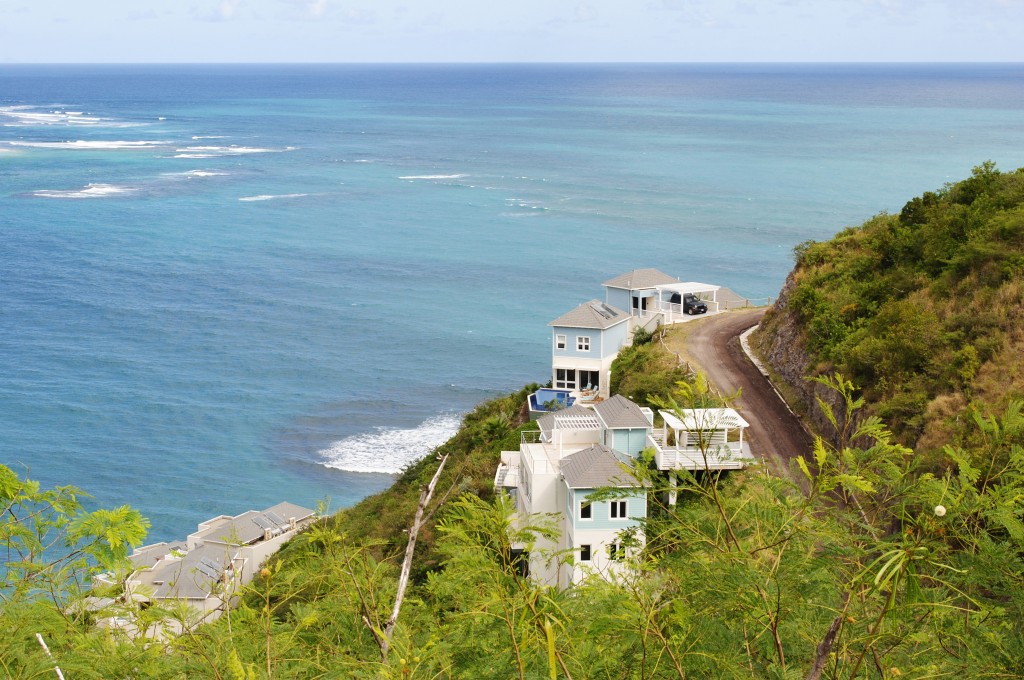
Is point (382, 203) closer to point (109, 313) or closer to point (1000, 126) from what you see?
point (109, 313)

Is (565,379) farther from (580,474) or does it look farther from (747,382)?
(580,474)

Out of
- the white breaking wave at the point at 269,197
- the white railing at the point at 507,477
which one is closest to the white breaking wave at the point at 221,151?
the white breaking wave at the point at 269,197

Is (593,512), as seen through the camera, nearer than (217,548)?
Yes

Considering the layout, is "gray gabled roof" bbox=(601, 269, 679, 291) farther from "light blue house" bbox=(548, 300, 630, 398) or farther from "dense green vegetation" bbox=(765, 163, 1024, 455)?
"dense green vegetation" bbox=(765, 163, 1024, 455)

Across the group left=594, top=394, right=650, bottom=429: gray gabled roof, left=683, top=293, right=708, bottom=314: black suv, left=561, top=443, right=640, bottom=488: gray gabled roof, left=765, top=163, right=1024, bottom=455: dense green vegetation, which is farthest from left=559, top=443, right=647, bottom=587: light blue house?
left=683, top=293, right=708, bottom=314: black suv

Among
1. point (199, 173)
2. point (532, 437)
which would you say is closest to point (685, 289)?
point (532, 437)
